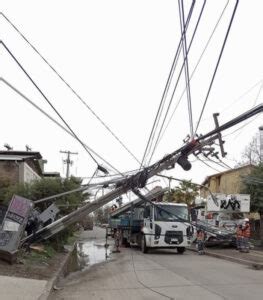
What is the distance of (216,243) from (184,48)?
69.5ft

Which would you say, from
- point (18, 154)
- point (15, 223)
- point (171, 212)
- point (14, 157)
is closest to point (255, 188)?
point (171, 212)

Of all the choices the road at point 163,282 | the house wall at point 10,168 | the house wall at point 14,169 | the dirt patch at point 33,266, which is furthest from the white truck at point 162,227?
the house wall at point 10,168

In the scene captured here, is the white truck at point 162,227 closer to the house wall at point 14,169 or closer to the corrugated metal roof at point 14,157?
the house wall at point 14,169

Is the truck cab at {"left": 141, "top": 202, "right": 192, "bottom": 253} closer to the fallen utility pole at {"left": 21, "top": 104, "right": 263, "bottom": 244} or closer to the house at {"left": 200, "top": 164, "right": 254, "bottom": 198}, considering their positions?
the fallen utility pole at {"left": 21, "top": 104, "right": 263, "bottom": 244}

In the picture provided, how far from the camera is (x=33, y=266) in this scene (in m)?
17.5

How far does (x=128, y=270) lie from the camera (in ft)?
63.0

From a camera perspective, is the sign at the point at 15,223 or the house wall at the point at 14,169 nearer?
the sign at the point at 15,223

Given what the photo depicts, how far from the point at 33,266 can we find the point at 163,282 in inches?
169

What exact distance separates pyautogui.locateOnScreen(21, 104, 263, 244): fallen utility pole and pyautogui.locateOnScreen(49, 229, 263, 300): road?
2081 mm

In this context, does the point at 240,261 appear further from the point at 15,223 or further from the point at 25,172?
the point at 25,172

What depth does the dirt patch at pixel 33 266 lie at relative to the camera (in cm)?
1524

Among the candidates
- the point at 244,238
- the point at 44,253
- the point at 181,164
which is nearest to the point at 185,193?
the point at 244,238

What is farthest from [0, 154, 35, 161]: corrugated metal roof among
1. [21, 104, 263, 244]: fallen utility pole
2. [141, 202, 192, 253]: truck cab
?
[21, 104, 263, 244]: fallen utility pole

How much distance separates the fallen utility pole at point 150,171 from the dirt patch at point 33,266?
934 millimetres
